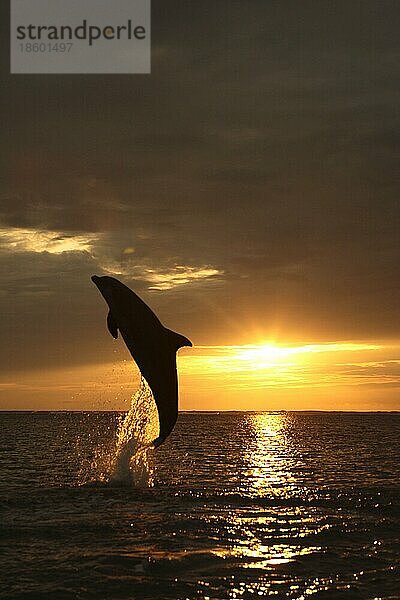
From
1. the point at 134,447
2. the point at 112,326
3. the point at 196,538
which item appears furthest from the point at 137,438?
the point at 112,326

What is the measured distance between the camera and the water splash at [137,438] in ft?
101

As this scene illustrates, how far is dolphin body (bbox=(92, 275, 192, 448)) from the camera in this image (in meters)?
21.7

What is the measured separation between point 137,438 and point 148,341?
14.9m

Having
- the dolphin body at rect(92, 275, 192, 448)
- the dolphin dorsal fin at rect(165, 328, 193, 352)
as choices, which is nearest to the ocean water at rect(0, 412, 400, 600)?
the dolphin body at rect(92, 275, 192, 448)

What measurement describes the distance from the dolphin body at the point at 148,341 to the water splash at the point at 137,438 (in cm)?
373

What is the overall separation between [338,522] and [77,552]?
9.92 metres

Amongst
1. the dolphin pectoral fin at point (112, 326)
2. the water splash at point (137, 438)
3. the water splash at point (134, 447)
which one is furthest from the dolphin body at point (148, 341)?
the water splash at point (134, 447)

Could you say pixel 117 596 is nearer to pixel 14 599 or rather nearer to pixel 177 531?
pixel 14 599

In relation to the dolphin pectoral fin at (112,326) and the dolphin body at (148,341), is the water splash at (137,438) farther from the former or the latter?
the dolphin pectoral fin at (112,326)

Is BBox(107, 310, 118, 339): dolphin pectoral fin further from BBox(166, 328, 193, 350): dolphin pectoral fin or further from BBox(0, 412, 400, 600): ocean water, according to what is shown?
BBox(0, 412, 400, 600): ocean water

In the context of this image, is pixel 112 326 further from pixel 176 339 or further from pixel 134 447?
pixel 134 447

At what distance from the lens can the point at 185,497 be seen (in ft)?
102

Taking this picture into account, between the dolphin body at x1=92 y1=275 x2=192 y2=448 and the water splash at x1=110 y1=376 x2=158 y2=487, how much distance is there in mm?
3729

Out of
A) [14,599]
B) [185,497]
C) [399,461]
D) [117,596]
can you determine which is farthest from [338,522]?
[399,461]
